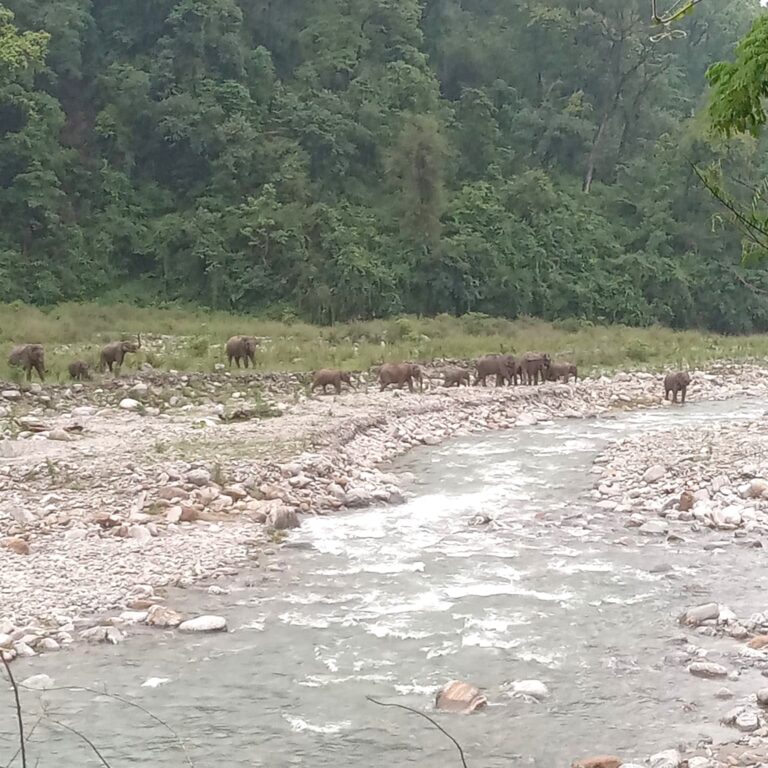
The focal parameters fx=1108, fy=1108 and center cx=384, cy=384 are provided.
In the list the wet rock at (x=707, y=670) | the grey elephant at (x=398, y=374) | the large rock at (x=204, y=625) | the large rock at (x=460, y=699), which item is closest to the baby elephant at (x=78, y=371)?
the grey elephant at (x=398, y=374)

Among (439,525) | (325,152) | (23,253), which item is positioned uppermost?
(325,152)

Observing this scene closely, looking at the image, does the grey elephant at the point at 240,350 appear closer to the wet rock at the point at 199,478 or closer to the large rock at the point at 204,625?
the wet rock at the point at 199,478

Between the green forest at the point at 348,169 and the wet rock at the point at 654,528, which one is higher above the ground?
the green forest at the point at 348,169

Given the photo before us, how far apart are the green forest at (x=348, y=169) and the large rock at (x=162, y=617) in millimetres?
31549

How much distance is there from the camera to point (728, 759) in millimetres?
6555

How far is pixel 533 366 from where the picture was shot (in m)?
26.0

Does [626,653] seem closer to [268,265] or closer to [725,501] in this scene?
[725,501]

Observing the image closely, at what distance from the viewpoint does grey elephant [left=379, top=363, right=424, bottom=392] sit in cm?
2358

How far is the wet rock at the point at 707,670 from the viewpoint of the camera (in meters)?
8.00

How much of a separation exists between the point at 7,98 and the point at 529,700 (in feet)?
130

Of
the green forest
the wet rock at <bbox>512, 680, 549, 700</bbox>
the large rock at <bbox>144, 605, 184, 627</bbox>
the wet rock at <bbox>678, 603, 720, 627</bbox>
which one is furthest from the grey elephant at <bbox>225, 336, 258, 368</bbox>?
the wet rock at <bbox>512, 680, 549, 700</bbox>

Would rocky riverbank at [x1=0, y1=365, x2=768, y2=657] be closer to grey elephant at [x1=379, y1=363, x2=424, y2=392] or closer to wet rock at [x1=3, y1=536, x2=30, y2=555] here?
wet rock at [x1=3, y1=536, x2=30, y2=555]

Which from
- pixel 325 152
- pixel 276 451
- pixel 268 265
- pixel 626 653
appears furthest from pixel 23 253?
pixel 626 653

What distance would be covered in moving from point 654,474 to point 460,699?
25.9 feet
